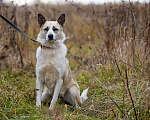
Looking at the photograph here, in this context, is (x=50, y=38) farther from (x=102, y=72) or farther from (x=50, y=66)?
(x=102, y=72)

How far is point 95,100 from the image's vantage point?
11.3 ft

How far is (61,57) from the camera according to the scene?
3432mm

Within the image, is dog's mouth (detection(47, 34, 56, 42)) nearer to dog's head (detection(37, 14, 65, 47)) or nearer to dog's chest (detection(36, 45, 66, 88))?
dog's head (detection(37, 14, 65, 47))

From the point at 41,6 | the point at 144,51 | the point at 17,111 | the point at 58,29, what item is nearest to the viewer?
the point at 17,111

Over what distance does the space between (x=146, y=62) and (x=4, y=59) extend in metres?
3.38

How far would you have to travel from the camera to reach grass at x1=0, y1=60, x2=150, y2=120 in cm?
264

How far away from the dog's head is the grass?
2.79 ft

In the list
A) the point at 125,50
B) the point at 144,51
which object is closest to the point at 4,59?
the point at 125,50

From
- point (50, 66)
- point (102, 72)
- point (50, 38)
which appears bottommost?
point (102, 72)

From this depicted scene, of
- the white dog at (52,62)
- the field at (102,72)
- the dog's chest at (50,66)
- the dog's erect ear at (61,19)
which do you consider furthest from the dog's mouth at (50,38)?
the field at (102,72)

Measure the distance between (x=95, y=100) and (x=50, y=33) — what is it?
4.27 feet

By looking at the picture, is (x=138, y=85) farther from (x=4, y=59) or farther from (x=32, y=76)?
(x=4, y=59)

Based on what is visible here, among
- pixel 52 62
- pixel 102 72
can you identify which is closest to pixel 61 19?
pixel 52 62

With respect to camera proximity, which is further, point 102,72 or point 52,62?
point 102,72
